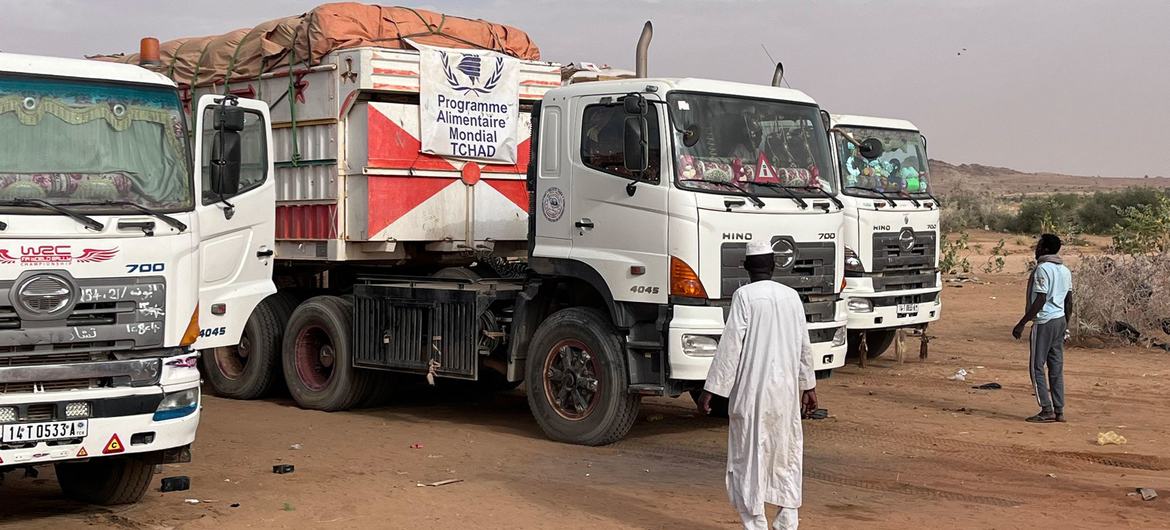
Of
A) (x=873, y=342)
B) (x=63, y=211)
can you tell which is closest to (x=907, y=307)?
(x=873, y=342)

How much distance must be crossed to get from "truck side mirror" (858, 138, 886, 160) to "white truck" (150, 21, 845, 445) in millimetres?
2868

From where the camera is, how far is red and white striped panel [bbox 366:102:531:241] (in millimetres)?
11273

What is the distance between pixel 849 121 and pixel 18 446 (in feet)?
34.2

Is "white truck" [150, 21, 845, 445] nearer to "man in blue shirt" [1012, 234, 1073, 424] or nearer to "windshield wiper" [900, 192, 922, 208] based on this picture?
"man in blue shirt" [1012, 234, 1073, 424]

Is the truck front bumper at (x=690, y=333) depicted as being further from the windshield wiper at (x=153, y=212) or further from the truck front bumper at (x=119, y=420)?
the windshield wiper at (x=153, y=212)

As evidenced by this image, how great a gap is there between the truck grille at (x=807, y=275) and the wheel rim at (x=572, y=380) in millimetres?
1300

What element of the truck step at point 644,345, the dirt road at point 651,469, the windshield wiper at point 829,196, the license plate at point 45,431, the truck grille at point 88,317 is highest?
the windshield wiper at point 829,196

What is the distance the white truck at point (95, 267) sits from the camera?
662cm

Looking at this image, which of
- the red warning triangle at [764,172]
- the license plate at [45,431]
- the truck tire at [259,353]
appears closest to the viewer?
the license plate at [45,431]

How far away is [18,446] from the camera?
6.55 metres

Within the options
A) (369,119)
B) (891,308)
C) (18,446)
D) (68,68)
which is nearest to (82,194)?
(68,68)

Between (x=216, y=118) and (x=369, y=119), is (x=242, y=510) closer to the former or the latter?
(x=216, y=118)

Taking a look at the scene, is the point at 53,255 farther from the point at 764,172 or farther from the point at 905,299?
the point at 905,299

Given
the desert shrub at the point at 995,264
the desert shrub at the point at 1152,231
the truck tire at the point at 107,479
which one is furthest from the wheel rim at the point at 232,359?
the desert shrub at the point at 995,264
